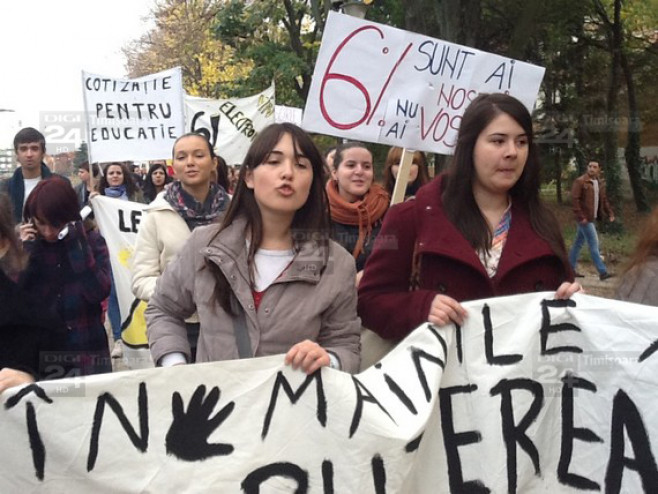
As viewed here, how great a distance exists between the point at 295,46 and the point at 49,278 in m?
15.6

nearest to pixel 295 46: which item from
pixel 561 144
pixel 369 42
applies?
pixel 561 144

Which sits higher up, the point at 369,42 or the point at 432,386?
the point at 369,42

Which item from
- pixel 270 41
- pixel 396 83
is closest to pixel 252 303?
pixel 396 83

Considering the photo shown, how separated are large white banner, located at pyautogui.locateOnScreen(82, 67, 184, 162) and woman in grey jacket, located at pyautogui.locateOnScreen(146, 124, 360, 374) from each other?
441cm

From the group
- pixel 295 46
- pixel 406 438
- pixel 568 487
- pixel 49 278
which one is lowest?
pixel 568 487

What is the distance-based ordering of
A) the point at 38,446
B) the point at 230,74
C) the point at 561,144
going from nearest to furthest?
the point at 38,446 < the point at 561,144 < the point at 230,74

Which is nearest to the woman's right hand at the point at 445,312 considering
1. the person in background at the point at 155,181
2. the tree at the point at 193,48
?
the person in background at the point at 155,181

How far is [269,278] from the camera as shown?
2230mm

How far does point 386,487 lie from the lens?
2.00 meters

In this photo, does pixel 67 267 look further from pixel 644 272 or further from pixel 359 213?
pixel 644 272

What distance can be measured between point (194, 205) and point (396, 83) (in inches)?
49.3

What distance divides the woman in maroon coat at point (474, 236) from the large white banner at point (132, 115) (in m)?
4.40

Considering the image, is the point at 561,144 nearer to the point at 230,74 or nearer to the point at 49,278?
the point at 230,74

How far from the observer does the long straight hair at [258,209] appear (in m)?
2.25
